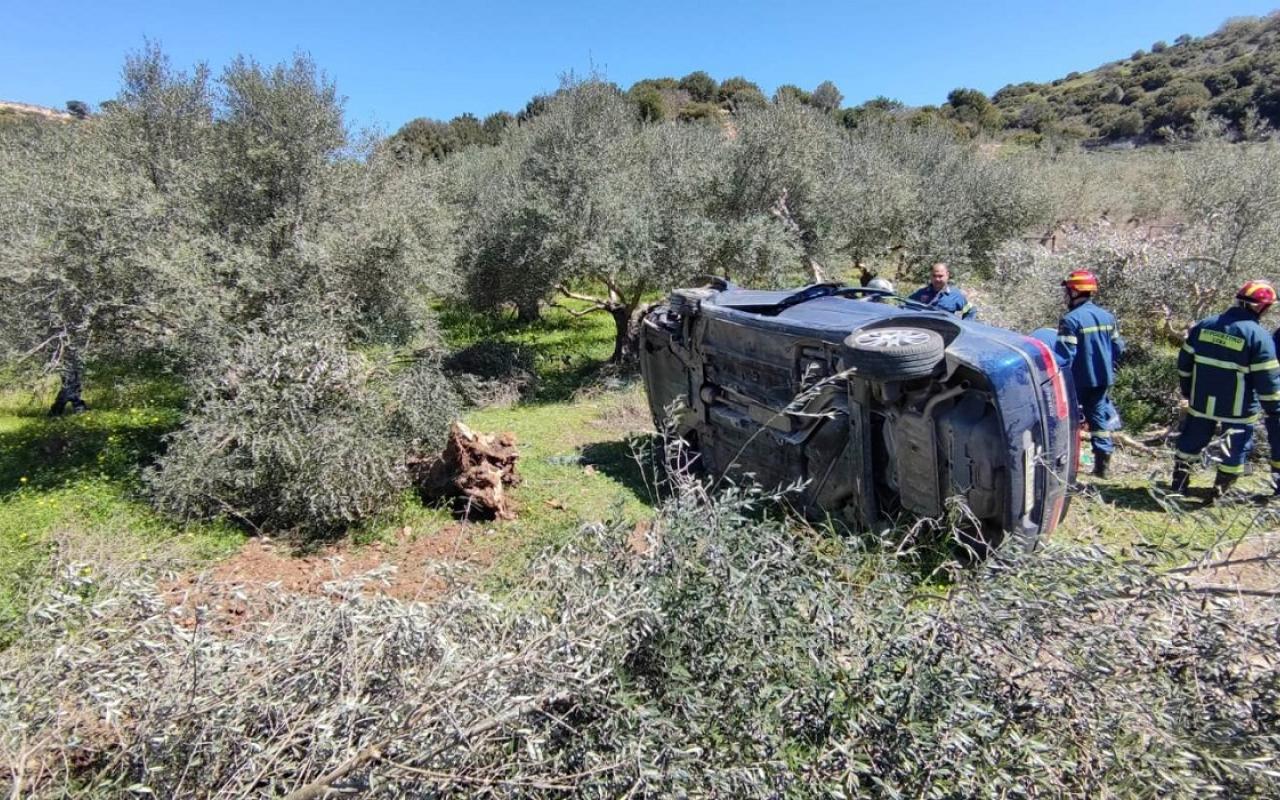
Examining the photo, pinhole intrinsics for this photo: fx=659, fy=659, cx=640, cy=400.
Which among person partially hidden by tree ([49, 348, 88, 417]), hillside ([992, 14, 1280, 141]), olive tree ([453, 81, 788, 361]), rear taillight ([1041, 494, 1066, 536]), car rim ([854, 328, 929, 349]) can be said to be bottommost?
rear taillight ([1041, 494, 1066, 536])

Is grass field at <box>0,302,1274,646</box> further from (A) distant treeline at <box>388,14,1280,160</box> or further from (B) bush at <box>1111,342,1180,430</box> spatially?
(A) distant treeline at <box>388,14,1280,160</box>

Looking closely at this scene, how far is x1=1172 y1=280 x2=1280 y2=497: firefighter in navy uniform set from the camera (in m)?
5.34

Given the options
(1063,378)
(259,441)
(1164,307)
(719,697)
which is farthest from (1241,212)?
(259,441)

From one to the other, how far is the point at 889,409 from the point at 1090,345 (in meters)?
3.14

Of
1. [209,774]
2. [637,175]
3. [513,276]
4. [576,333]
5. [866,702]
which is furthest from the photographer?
[576,333]

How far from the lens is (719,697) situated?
6.73 feet

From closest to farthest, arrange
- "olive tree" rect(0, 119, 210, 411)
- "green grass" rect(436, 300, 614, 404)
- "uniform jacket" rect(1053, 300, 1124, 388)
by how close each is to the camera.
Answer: "uniform jacket" rect(1053, 300, 1124, 388), "olive tree" rect(0, 119, 210, 411), "green grass" rect(436, 300, 614, 404)

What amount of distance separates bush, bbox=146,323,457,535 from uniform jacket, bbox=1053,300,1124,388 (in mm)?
6499

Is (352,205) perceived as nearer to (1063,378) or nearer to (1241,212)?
(1063,378)

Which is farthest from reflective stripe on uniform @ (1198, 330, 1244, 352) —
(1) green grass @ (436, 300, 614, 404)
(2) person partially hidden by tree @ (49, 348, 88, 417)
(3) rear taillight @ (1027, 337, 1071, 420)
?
(2) person partially hidden by tree @ (49, 348, 88, 417)

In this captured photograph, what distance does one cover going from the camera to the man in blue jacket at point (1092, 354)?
603 centimetres

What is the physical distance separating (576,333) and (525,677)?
14893 mm

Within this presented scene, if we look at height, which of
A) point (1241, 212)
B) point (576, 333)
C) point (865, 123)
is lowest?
point (576, 333)

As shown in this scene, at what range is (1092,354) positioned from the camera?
603cm
